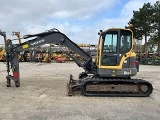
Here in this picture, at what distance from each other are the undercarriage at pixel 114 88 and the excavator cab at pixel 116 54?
1.25 feet

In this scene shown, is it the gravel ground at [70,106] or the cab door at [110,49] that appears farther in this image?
the cab door at [110,49]

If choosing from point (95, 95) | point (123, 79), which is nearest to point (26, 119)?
point (95, 95)

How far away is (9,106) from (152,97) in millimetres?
5039

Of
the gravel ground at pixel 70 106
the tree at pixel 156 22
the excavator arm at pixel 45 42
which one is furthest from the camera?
the tree at pixel 156 22

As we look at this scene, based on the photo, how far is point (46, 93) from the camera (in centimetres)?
1096

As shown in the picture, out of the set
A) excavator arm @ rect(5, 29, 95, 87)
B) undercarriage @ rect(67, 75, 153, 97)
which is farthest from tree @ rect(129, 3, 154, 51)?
undercarriage @ rect(67, 75, 153, 97)

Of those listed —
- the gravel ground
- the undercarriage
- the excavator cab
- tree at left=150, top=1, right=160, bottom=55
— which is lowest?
the gravel ground

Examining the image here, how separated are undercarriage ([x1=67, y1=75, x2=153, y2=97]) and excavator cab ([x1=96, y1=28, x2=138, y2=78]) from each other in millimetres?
382

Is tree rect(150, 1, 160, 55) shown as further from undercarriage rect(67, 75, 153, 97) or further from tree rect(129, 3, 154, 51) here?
undercarriage rect(67, 75, 153, 97)

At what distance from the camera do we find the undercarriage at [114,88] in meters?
10.5

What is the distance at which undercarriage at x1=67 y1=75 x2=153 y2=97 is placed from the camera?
412 inches

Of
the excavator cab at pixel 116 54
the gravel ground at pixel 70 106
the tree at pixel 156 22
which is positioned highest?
the tree at pixel 156 22

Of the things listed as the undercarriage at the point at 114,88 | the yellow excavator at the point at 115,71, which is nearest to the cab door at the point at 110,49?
the yellow excavator at the point at 115,71

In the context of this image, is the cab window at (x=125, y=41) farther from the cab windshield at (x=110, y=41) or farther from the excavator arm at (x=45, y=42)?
the excavator arm at (x=45, y=42)
